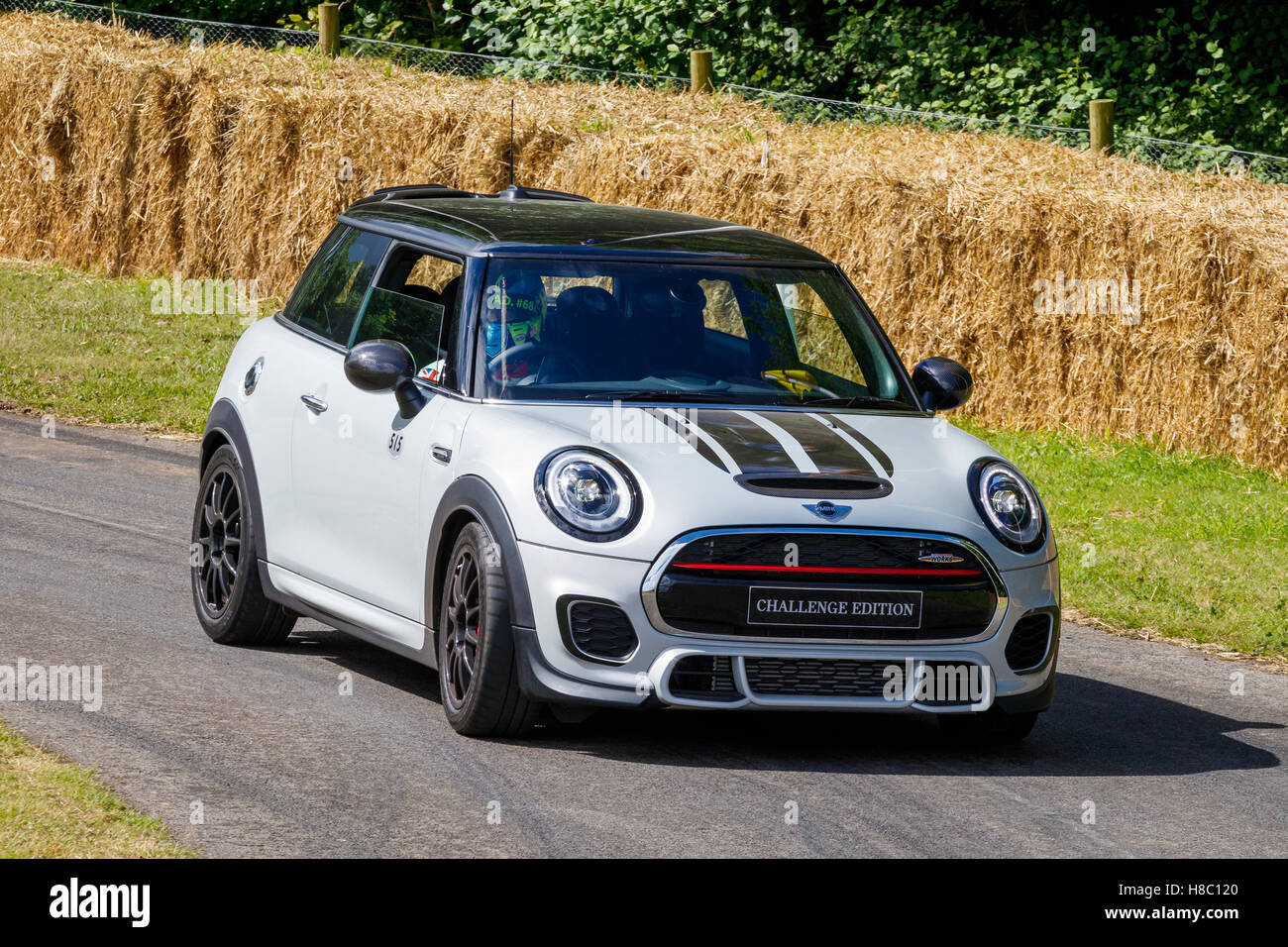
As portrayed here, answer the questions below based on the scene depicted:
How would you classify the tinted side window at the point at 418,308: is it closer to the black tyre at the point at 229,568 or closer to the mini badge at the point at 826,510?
the black tyre at the point at 229,568

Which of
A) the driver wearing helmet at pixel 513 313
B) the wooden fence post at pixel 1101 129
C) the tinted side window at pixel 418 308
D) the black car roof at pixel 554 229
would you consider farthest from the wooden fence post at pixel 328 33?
the driver wearing helmet at pixel 513 313

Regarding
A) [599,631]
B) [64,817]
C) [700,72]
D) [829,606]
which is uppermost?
[700,72]

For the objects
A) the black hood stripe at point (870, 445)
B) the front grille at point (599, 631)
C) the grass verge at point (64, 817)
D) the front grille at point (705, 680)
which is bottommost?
the grass verge at point (64, 817)

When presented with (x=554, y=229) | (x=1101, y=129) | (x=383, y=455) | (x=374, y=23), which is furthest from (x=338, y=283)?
(x=374, y=23)

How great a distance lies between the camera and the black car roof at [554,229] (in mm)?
7801

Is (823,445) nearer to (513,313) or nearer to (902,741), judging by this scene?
(902,741)

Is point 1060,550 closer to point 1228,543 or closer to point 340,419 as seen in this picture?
point 1228,543

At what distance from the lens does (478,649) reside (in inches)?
269

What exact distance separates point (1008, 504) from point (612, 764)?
5.39ft

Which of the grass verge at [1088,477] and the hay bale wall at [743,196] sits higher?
the hay bale wall at [743,196]

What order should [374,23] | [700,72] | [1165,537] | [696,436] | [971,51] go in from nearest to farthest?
[696,436], [1165,537], [700,72], [971,51], [374,23]

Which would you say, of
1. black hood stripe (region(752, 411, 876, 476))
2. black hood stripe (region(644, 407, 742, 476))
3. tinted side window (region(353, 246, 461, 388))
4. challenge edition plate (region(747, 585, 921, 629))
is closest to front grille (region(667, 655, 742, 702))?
challenge edition plate (region(747, 585, 921, 629))

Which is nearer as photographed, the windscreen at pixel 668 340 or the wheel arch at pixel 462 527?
the wheel arch at pixel 462 527

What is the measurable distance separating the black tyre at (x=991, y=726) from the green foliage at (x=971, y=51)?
18400 mm
